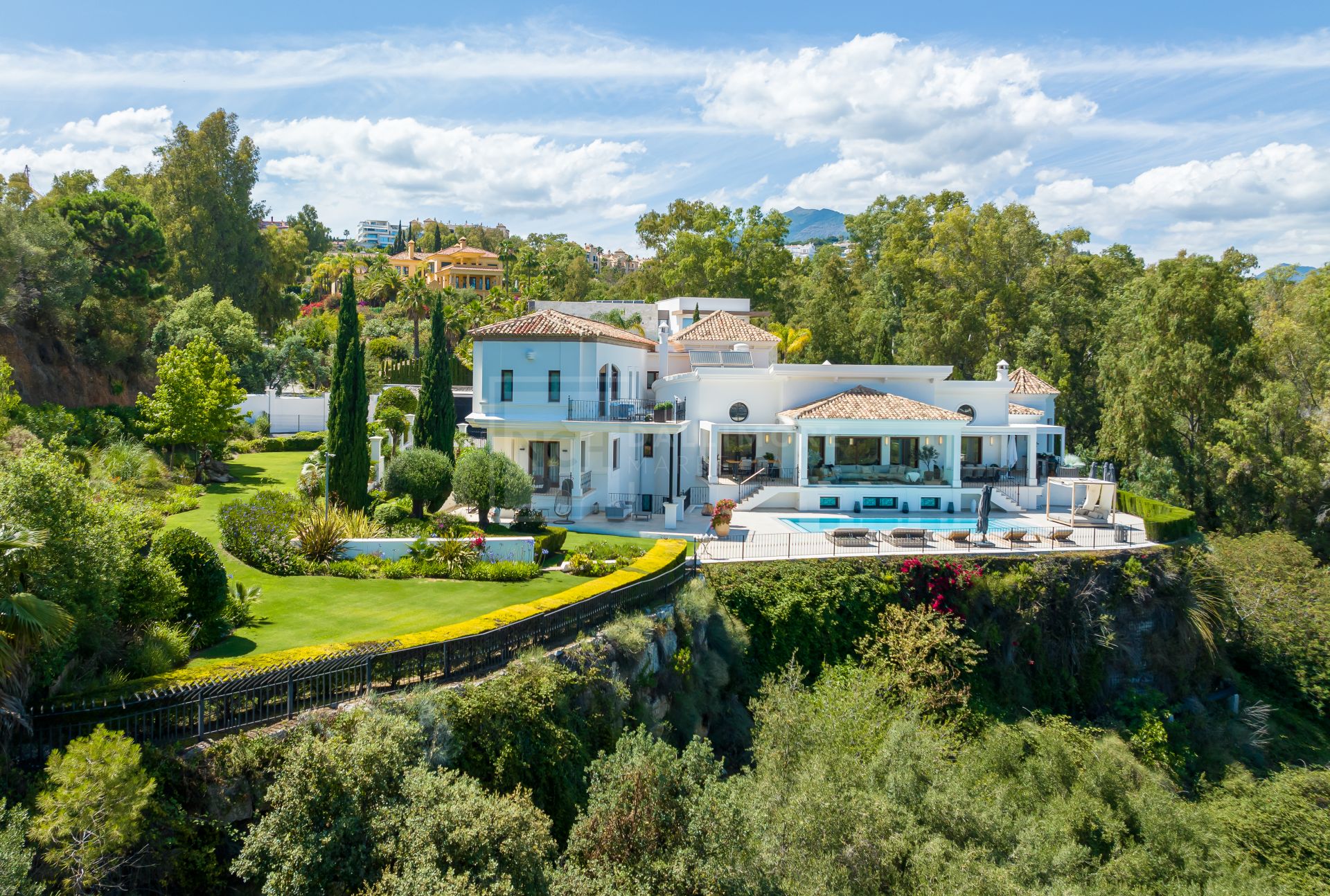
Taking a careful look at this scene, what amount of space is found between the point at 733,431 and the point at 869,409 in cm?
504

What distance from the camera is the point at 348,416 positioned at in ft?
77.7

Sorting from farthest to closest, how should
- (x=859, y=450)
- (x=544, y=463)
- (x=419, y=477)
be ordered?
(x=859, y=450) → (x=544, y=463) → (x=419, y=477)

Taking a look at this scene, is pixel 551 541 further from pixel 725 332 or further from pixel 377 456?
pixel 725 332

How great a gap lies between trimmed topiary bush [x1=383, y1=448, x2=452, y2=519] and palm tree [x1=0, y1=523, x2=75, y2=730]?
14.0 metres

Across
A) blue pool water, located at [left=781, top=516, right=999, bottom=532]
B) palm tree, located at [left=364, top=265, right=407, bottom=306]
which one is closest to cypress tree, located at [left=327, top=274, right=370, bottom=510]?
blue pool water, located at [left=781, top=516, right=999, bottom=532]

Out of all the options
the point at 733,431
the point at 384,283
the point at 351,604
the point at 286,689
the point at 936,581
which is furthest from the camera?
the point at 384,283

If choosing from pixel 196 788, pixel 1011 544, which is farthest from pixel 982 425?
pixel 196 788

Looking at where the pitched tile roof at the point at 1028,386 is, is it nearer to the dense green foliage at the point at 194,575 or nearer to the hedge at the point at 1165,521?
the hedge at the point at 1165,521

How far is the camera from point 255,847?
9609 millimetres

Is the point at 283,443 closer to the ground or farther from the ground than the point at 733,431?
closer to the ground

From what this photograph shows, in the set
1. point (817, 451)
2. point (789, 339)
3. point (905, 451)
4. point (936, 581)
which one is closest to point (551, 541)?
point (936, 581)

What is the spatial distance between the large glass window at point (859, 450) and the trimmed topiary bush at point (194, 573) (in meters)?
23.7

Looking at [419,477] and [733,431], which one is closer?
[419,477]

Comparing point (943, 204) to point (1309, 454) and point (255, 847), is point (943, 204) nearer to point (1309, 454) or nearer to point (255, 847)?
point (1309, 454)
